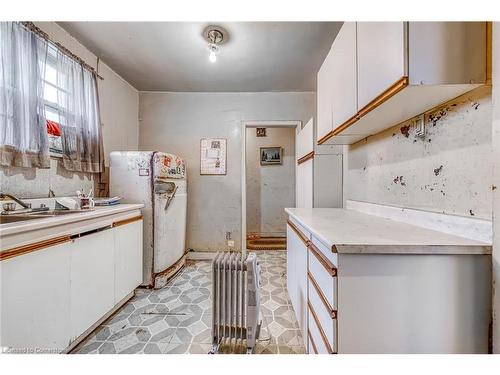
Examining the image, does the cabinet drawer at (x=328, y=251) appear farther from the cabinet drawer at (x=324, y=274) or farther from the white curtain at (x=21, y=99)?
the white curtain at (x=21, y=99)

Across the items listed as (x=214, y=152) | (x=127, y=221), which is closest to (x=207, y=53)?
(x=214, y=152)

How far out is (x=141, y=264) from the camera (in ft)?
7.17

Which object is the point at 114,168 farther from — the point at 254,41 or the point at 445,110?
the point at 445,110

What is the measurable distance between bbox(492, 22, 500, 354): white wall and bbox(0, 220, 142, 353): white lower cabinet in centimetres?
178

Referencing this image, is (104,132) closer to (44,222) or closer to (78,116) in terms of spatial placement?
(78,116)

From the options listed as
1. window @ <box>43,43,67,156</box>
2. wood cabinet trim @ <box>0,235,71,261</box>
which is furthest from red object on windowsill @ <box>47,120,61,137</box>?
wood cabinet trim @ <box>0,235,71,261</box>

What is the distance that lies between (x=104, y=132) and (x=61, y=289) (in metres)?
1.87

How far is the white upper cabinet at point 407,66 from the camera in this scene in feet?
2.66

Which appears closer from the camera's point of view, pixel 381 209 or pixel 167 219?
pixel 381 209

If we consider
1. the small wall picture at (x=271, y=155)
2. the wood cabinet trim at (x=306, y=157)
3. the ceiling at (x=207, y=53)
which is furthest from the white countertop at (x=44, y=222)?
the small wall picture at (x=271, y=155)

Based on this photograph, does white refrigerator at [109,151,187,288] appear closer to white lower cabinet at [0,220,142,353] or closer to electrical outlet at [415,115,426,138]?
white lower cabinet at [0,220,142,353]

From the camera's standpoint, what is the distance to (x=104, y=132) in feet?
8.30
